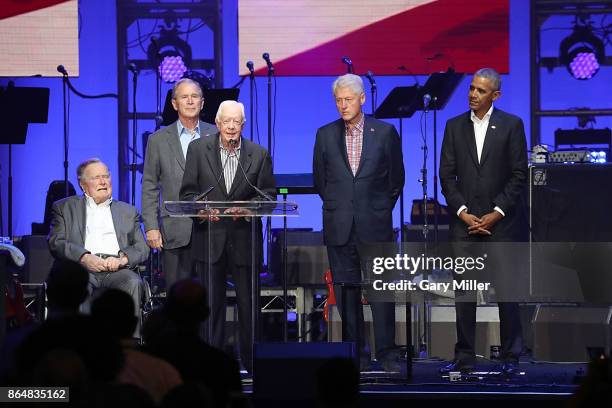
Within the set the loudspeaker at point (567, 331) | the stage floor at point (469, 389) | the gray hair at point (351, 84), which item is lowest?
the stage floor at point (469, 389)

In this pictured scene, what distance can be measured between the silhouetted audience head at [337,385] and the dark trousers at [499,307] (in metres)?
3.16

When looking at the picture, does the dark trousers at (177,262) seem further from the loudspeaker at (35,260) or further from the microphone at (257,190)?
the loudspeaker at (35,260)

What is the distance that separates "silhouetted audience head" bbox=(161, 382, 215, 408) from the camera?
9.96 ft

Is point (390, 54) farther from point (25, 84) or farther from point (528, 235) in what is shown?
point (25, 84)

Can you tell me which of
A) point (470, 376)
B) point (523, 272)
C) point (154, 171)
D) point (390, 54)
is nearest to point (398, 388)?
point (470, 376)

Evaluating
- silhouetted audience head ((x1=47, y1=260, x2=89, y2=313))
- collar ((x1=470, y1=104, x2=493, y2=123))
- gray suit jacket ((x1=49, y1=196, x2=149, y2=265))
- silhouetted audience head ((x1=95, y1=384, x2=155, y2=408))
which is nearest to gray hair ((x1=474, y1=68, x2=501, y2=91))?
collar ((x1=470, y1=104, x2=493, y2=123))

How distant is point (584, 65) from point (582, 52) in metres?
0.15

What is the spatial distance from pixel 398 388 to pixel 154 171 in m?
2.05

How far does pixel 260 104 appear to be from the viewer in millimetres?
11047

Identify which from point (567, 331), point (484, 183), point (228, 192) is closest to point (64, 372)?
point (228, 192)

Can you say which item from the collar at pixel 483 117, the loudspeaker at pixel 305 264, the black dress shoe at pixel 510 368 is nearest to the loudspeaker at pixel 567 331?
the black dress shoe at pixel 510 368

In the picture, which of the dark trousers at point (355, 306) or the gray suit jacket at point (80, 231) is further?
the gray suit jacket at point (80, 231)

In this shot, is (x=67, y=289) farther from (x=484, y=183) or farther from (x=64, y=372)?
(x=484, y=183)

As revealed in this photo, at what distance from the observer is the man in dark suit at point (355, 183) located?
6715mm
